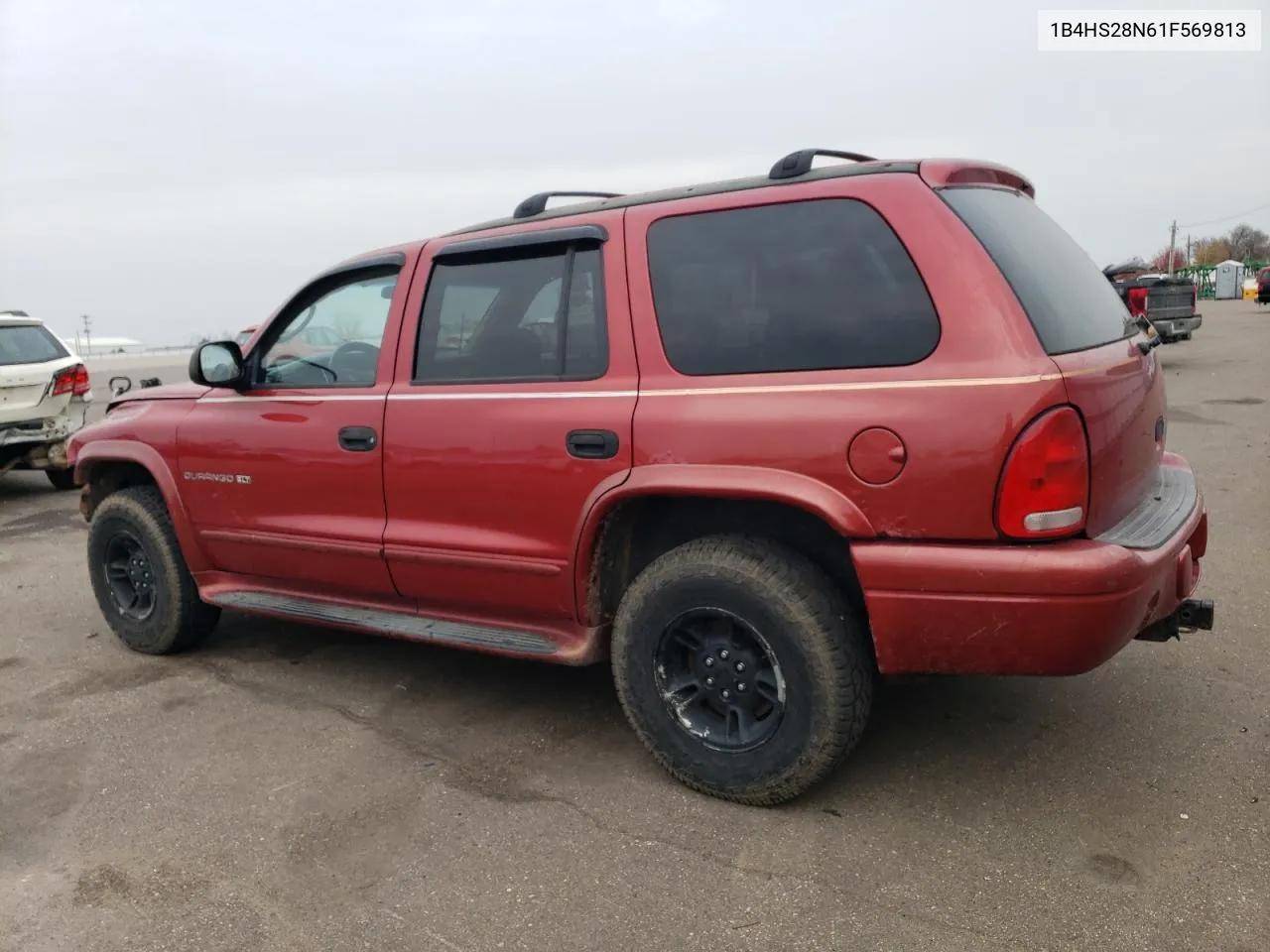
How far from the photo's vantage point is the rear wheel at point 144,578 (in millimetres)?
4574

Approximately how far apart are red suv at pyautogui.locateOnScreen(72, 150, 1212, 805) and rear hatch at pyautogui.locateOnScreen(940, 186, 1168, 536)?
0.6 inches

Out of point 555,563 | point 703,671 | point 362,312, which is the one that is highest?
point 362,312

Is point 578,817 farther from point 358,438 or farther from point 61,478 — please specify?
point 61,478

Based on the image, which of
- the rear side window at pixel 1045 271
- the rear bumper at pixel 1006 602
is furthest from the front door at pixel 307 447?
the rear side window at pixel 1045 271

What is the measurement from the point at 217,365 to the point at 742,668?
8.24 feet

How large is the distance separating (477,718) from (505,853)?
0.98 m

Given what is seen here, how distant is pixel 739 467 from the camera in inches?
115

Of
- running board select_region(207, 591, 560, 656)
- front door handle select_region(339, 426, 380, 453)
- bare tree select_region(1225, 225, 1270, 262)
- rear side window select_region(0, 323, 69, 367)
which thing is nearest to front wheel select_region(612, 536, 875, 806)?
running board select_region(207, 591, 560, 656)

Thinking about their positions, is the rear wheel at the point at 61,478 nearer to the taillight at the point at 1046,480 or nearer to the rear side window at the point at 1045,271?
the rear side window at the point at 1045,271

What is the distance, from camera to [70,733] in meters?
3.84

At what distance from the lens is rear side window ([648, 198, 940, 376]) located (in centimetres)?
281

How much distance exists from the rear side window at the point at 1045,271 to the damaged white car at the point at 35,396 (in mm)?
7889

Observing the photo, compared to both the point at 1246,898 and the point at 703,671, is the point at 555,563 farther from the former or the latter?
the point at 1246,898

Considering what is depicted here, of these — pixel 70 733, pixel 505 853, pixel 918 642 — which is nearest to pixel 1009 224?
pixel 918 642
